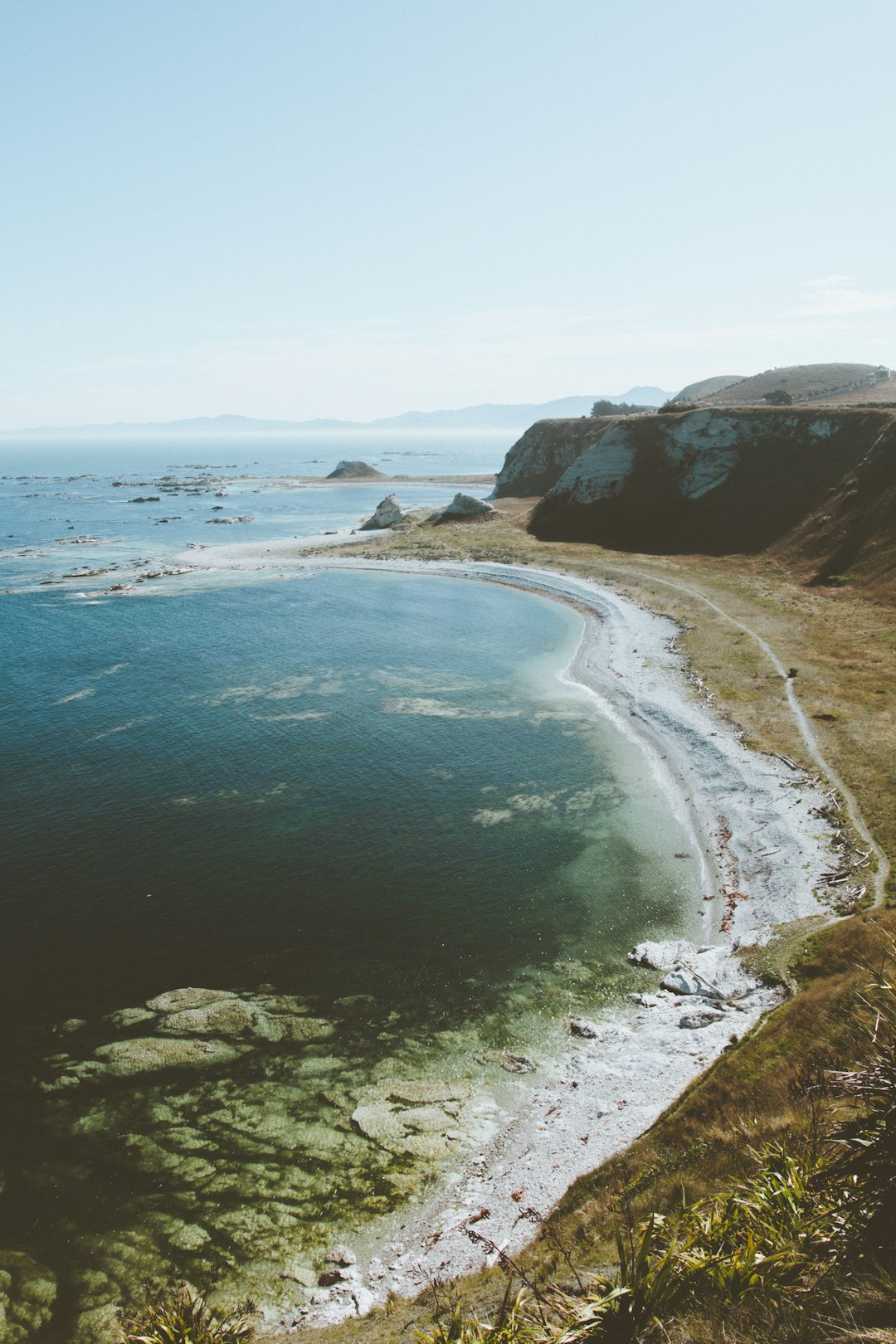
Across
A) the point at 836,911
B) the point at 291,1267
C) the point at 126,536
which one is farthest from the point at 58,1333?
the point at 126,536

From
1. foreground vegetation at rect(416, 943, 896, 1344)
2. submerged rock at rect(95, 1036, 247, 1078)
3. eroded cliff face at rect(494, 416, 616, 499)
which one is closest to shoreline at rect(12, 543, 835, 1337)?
foreground vegetation at rect(416, 943, 896, 1344)

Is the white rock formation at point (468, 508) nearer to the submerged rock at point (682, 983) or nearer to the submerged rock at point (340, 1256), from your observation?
the submerged rock at point (682, 983)

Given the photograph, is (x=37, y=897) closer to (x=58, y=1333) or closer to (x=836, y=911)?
(x=58, y=1333)

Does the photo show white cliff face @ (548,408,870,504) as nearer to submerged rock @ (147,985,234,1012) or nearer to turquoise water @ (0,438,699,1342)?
turquoise water @ (0,438,699,1342)

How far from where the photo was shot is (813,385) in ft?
397

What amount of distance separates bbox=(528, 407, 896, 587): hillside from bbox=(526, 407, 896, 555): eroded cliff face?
Answer: 5.1 inches

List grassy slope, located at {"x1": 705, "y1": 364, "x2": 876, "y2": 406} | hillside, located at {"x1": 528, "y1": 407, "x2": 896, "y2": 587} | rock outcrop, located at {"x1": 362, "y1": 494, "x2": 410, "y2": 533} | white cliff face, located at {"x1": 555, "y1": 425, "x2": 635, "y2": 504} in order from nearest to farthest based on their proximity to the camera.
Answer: hillside, located at {"x1": 528, "y1": 407, "x2": 896, "y2": 587} → white cliff face, located at {"x1": 555, "y1": 425, "x2": 635, "y2": 504} → grassy slope, located at {"x1": 705, "y1": 364, "x2": 876, "y2": 406} → rock outcrop, located at {"x1": 362, "y1": 494, "x2": 410, "y2": 533}

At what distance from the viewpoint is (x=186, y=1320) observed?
12.5 meters

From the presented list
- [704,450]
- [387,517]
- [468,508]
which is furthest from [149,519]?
[704,450]

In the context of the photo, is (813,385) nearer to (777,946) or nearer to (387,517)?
(387,517)

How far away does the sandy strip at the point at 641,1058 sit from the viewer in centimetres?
1537

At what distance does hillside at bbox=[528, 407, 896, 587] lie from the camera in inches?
2689

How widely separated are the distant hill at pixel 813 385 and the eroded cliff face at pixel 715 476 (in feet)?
50.4

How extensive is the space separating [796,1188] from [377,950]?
16.0m
